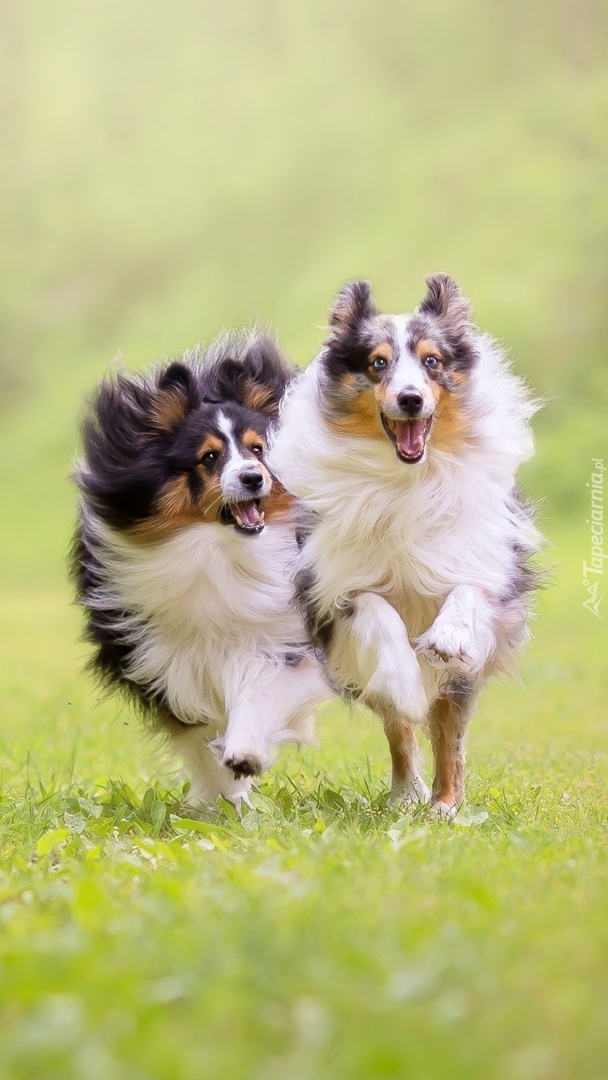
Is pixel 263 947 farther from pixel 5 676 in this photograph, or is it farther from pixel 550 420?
pixel 550 420

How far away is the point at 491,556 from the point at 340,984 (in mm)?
2671

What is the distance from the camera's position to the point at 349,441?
187 inches

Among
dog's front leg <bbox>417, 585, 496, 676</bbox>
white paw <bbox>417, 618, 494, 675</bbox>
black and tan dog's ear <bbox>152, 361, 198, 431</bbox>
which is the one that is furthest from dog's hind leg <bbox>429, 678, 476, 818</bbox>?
black and tan dog's ear <bbox>152, 361, 198, 431</bbox>

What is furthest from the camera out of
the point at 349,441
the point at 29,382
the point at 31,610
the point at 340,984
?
the point at 29,382

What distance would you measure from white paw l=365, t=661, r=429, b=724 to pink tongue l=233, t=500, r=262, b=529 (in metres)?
1.00

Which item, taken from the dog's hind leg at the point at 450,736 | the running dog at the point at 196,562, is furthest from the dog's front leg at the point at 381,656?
the running dog at the point at 196,562

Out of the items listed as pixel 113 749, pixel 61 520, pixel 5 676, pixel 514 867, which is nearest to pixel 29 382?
Result: pixel 61 520

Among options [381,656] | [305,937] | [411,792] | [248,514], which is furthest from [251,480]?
[305,937]

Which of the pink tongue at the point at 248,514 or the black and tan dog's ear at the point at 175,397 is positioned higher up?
the black and tan dog's ear at the point at 175,397

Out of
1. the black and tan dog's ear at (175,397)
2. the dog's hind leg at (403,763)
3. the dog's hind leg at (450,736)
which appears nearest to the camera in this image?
the dog's hind leg at (450,736)

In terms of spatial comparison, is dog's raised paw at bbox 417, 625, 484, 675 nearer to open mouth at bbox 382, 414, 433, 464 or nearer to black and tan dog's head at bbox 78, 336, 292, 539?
open mouth at bbox 382, 414, 433, 464

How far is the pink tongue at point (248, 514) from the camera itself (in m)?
5.24

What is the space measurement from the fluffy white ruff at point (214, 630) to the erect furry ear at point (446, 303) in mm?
1073

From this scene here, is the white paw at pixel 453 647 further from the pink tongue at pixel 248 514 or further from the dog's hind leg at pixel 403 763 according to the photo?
the pink tongue at pixel 248 514
